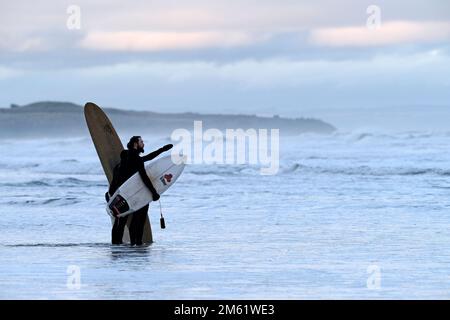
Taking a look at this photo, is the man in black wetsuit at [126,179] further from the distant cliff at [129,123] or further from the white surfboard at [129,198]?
the distant cliff at [129,123]

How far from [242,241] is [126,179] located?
132 cm

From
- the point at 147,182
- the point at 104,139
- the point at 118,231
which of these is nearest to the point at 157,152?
the point at 147,182

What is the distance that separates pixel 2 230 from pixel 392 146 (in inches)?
1105

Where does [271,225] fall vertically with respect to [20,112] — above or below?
below

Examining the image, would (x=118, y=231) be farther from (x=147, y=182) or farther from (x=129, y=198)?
(x=147, y=182)

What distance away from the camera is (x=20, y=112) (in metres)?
103

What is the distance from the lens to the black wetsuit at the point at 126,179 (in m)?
12.2

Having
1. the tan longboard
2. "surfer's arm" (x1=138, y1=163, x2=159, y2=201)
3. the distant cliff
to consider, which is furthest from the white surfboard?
the distant cliff

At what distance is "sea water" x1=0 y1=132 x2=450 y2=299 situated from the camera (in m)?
9.24

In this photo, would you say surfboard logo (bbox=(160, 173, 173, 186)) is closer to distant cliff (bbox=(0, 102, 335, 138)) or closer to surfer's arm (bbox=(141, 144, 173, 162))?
surfer's arm (bbox=(141, 144, 173, 162))

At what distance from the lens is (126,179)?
12.3 m

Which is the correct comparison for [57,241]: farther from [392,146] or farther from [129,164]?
Answer: [392,146]

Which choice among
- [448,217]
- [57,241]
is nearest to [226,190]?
[448,217]
